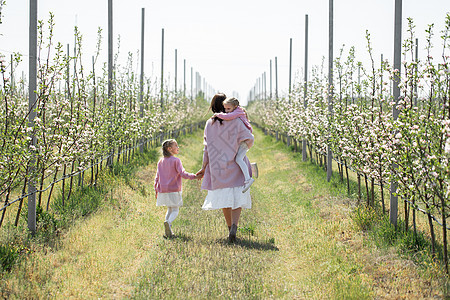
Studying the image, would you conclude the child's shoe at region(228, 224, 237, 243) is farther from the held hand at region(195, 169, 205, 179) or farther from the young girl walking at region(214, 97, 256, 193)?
the held hand at region(195, 169, 205, 179)

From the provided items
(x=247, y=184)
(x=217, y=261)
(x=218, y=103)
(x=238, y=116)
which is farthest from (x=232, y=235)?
(x=218, y=103)

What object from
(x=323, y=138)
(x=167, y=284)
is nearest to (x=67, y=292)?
(x=167, y=284)

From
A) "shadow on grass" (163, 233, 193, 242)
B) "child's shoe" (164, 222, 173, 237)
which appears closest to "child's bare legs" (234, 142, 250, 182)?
"shadow on grass" (163, 233, 193, 242)

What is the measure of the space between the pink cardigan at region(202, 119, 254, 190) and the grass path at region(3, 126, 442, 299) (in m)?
0.85

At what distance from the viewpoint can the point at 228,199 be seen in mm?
6129

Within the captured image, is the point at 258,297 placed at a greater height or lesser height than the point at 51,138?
lesser

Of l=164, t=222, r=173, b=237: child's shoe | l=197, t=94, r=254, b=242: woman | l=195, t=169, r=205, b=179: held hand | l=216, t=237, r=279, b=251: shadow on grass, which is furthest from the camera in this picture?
l=195, t=169, r=205, b=179: held hand

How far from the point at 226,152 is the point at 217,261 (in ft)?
5.48

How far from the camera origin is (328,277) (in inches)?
197

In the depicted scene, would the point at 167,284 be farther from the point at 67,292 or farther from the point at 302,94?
the point at 302,94

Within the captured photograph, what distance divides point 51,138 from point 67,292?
2.64 m

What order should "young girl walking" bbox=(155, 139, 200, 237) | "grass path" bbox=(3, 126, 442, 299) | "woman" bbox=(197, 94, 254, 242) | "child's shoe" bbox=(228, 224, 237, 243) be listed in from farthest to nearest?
"young girl walking" bbox=(155, 139, 200, 237) → "woman" bbox=(197, 94, 254, 242) → "child's shoe" bbox=(228, 224, 237, 243) → "grass path" bbox=(3, 126, 442, 299)

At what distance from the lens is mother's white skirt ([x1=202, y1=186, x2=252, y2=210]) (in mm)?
6113

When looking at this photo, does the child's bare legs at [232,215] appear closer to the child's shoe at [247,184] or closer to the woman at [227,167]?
the woman at [227,167]
